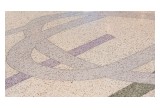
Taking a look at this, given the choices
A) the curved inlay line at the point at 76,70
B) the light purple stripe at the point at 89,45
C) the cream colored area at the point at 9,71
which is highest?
the light purple stripe at the point at 89,45

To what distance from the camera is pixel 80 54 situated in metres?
2.92

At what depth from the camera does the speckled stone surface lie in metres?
2.35

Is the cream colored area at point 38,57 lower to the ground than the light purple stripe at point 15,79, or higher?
higher

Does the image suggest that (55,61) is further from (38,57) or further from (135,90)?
(135,90)

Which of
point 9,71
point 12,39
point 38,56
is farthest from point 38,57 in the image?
point 12,39

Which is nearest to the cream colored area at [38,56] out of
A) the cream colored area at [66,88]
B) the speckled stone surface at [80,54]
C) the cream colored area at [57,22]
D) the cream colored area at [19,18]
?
the speckled stone surface at [80,54]

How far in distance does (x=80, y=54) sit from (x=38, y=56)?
40 centimetres

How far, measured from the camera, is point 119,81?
242cm

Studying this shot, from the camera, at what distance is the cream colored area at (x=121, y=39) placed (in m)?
2.86

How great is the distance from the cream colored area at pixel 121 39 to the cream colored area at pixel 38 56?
33 cm

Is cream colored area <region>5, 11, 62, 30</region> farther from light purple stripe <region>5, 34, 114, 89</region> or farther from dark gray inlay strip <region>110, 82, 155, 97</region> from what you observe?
dark gray inlay strip <region>110, 82, 155, 97</region>

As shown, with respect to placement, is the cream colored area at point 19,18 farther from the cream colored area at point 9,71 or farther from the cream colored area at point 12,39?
the cream colored area at point 9,71
